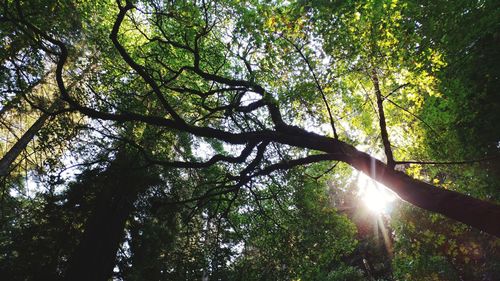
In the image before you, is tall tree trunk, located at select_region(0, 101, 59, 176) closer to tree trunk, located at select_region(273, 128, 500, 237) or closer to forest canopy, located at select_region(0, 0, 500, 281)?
forest canopy, located at select_region(0, 0, 500, 281)

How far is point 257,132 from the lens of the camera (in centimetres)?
610

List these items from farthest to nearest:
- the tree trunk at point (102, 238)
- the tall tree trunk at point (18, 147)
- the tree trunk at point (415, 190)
Result: 1. the tall tree trunk at point (18, 147)
2. the tree trunk at point (102, 238)
3. the tree trunk at point (415, 190)

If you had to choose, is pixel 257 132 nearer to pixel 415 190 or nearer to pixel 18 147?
pixel 415 190

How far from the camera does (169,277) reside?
9344mm

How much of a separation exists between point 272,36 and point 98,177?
24.3ft

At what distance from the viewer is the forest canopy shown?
626cm

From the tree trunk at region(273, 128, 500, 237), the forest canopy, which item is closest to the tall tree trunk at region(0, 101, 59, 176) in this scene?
the forest canopy

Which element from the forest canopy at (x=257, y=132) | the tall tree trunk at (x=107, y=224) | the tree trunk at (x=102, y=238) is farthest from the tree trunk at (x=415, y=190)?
the tree trunk at (x=102, y=238)

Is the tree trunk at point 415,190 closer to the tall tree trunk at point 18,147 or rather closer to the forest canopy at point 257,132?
the forest canopy at point 257,132

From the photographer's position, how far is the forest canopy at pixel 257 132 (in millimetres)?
6262

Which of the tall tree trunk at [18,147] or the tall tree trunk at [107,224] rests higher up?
the tall tree trunk at [18,147]

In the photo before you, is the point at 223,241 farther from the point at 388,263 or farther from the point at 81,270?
the point at 388,263

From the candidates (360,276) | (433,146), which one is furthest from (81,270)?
(360,276)

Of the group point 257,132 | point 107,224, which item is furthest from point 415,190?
point 107,224
